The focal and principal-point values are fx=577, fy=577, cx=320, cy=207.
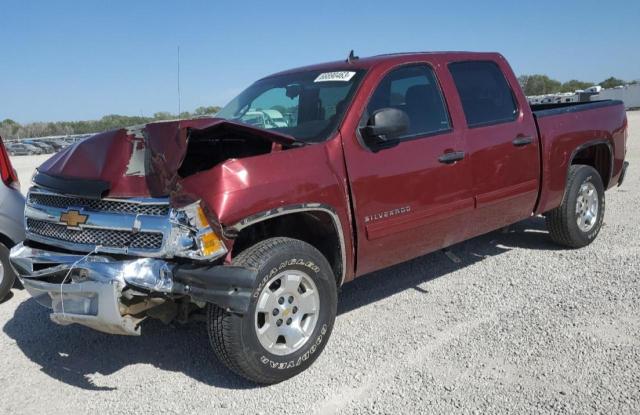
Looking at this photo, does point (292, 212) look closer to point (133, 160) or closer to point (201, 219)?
point (201, 219)

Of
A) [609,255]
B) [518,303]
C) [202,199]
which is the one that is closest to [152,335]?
[202,199]

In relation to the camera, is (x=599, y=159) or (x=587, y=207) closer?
(x=587, y=207)

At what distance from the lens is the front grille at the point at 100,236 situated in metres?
3.27

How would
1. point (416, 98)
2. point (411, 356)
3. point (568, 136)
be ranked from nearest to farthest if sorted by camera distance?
point (411, 356)
point (416, 98)
point (568, 136)

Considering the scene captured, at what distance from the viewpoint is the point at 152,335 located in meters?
4.46

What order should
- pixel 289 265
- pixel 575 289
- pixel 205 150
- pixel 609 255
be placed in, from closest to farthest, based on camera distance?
pixel 289 265 → pixel 205 150 → pixel 575 289 → pixel 609 255

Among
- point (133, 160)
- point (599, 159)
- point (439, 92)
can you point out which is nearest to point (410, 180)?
point (439, 92)

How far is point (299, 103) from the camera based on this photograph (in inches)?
177

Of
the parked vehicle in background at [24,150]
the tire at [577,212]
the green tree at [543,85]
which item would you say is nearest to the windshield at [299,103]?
the tire at [577,212]

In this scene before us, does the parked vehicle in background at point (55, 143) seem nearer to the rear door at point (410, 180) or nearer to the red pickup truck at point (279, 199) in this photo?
the red pickup truck at point (279, 199)

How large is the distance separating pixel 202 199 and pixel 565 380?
2319mm

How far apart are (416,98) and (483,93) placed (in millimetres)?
851

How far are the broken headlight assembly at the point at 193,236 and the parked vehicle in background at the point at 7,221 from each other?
279cm

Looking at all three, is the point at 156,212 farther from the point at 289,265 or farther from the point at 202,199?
the point at 289,265
